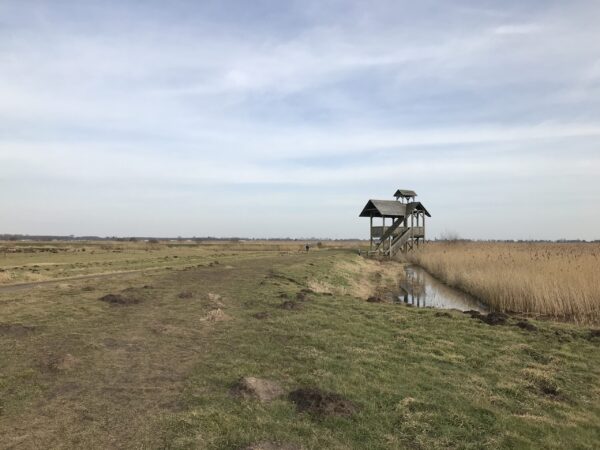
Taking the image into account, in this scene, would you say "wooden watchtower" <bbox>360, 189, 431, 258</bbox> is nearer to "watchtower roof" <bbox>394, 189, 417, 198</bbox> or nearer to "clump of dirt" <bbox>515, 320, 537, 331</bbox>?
"watchtower roof" <bbox>394, 189, 417, 198</bbox>

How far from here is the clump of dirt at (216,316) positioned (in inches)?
471

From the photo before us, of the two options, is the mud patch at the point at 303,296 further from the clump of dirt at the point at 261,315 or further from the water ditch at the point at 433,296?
the water ditch at the point at 433,296

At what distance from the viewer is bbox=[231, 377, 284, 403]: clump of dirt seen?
672 cm

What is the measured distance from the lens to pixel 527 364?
28.8ft

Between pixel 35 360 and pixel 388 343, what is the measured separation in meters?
7.28

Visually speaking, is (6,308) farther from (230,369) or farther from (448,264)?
(448,264)

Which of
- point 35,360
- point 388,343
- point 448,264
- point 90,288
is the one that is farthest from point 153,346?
point 448,264

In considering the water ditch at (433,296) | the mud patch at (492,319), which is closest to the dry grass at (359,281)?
the water ditch at (433,296)

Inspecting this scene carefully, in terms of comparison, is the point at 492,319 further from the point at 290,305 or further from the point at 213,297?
the point at 213,297

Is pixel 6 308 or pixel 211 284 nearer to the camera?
pixel 6 308

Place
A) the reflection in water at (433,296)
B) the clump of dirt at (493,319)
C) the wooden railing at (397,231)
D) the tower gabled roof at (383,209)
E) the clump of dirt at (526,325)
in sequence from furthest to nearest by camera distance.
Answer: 1. the wooden railing at (397,231)
2. the tower gabled roof at (383,209)
3. the reflection in water at (433,296)
4. the clump of dirt at (493,319)
5. the clump of dirt at (526,325)

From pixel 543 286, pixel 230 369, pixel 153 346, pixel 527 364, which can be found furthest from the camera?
pixel 543 286

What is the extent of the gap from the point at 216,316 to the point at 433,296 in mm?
14830

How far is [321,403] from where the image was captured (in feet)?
20.9
